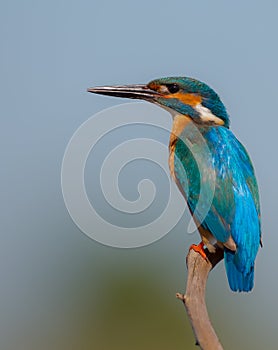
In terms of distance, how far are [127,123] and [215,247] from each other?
1.07 m

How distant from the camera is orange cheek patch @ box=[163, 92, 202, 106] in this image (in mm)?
6160

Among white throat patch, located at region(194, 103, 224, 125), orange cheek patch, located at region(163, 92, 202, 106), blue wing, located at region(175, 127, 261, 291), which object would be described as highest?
orange cheek patch, located at region(163, 92, 202, 106)

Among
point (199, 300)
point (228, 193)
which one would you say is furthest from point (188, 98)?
point (199, 300)

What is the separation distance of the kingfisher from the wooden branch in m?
0.17

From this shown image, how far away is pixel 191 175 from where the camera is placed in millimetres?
5828

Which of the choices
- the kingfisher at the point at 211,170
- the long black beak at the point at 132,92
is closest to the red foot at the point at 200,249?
the kingfisher at the point at 211,170

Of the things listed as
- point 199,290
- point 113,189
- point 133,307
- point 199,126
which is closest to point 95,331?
point 133,307

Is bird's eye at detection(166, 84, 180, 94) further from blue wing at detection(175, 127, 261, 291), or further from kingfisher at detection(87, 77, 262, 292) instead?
blue wing at detection(175, 127, 261, 291)

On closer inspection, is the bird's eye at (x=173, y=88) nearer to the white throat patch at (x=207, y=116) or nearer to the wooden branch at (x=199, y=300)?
the white throat patch at (x=207, y=116)

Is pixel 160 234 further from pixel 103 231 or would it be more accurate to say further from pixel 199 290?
pixel 199 290

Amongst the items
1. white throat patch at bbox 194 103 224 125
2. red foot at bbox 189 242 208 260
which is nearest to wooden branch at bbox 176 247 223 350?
red foot at bbox 189 242 208 260

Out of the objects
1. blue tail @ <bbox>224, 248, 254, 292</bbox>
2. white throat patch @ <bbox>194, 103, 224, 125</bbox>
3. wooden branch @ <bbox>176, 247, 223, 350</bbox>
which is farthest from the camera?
white throat patch @ <bbox>194, 103, 224, 125</bbox>

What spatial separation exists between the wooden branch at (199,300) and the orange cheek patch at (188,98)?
1.11 metres

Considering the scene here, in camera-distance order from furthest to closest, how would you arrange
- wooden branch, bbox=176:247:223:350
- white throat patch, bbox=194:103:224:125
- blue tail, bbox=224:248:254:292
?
white throat patch, bbox=194:103:224:125, blue tail, bbox=224:248:254:292, wooden branch, bbox=176:247:223:350
